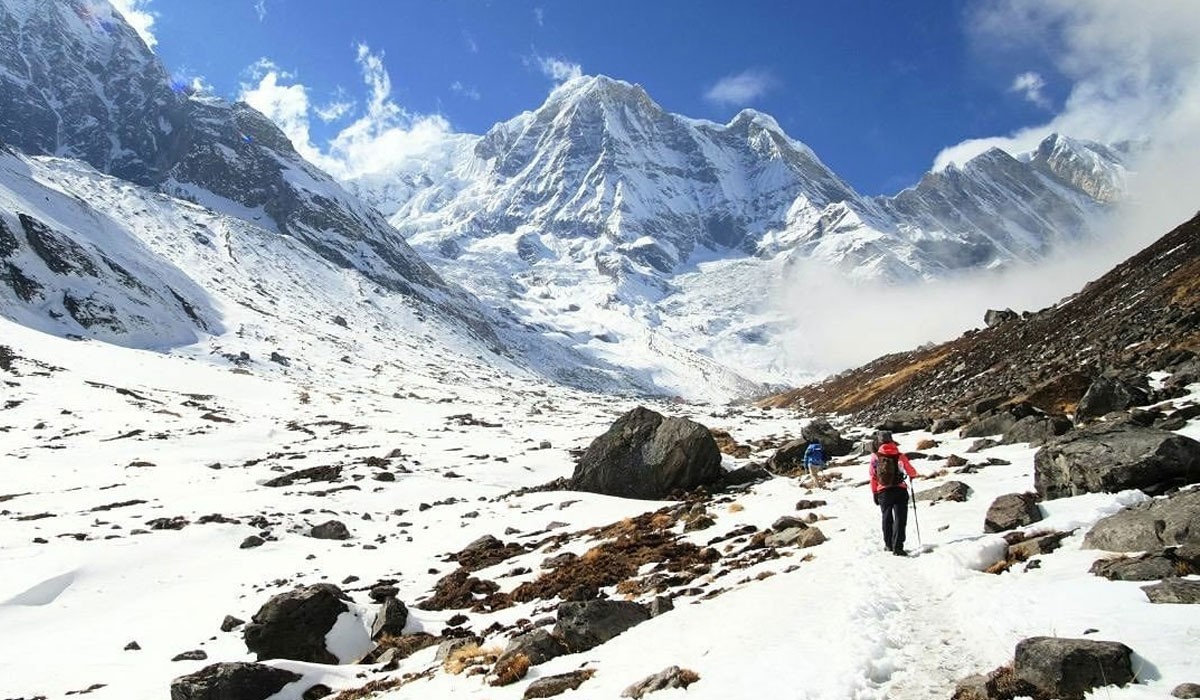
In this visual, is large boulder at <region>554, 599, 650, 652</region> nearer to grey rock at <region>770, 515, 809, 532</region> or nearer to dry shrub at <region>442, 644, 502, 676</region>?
dry shrub at <region>442, 644, 502, 676</region>

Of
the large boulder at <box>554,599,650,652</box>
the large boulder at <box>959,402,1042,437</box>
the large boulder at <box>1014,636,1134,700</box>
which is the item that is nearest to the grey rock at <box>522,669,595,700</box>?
the large boulder at <box>554,599,650,652</box>

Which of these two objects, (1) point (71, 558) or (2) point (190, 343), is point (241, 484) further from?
(2) point (190, 343)

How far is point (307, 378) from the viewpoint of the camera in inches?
5556

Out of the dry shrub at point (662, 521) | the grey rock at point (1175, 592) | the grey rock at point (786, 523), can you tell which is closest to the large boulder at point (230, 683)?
the grey rock at point (786, 523)

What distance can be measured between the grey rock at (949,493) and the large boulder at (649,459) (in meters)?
14.0

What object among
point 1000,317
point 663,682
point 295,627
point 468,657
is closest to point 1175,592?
point 663,682

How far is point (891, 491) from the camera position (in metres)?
16.1

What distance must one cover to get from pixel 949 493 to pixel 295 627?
59.9 ft

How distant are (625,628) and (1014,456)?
16892 millimetres

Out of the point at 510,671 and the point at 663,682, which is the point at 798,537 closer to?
the point at 510,671

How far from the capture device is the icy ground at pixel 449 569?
382 inches

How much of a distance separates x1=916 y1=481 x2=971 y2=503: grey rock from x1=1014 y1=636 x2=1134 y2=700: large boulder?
488 inches

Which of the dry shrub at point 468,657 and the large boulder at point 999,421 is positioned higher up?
the large boulder at point 999,421

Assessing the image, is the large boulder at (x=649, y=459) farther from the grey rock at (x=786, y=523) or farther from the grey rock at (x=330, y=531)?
the grey rock at (x=786, y=523)
